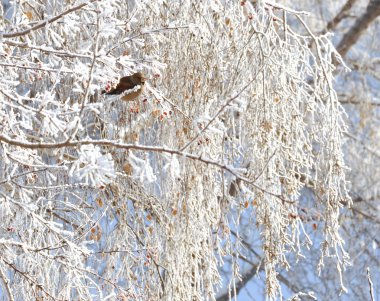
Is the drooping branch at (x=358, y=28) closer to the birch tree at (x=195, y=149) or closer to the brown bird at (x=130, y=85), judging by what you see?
the birch tree at (x=195, y=149)

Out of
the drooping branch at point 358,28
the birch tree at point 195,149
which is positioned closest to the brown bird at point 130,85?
the birch tree at point 195,149

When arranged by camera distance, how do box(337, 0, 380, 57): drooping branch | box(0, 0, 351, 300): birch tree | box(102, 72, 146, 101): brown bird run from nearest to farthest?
box(102, 72, 146, 101): brown bird
box(0, 0, 351, 300): birch tree
box(337, 0, 380, 57): drooping branch

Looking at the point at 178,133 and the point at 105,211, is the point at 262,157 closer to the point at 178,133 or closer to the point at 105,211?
the point at 178,133

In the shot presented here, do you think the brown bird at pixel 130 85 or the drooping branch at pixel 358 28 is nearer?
the brown bird at pixel 130 85

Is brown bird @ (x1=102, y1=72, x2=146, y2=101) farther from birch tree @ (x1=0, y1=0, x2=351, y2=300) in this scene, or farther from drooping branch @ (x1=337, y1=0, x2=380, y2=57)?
drooping branch @ (x1=337, y1=0, x2=380, y2=57)

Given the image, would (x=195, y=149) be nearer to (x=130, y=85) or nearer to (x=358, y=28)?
(x=130, y=85)

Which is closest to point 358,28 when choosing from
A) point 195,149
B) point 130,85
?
point 195,149

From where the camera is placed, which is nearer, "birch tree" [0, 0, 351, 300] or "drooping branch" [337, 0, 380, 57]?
"birch tree" [0, 0, 351, 300]

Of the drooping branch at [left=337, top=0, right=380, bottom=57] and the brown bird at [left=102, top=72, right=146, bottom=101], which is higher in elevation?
the brown bird at [left=102, top=72, right=146, bottom=101]

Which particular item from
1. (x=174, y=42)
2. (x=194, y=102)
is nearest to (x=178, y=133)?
(x=194, y=102)

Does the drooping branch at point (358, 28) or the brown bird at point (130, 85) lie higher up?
the brown bird at point (130, 85)

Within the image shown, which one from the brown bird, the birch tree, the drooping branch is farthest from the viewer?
the drooping branch

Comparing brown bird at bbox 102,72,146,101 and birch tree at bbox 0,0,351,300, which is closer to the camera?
brown bird at bbox 102,72,146,101

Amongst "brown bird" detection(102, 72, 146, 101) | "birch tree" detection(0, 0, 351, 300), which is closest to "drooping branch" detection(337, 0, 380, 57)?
"birch tree" detection(0, 0, 351, 300)
